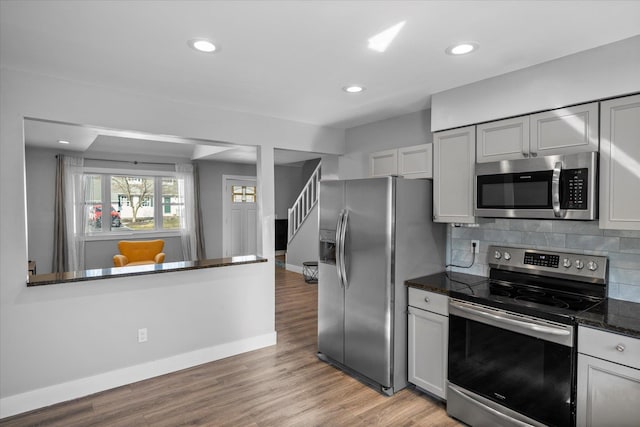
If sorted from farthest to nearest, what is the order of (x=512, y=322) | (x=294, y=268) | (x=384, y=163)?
(x=294, y=268)
(x=384, y=163)
(x=512, y=322)

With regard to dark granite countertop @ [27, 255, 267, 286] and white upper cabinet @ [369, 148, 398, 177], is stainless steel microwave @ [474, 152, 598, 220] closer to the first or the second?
white upper cabinet @ [369, 148, 398, 177]

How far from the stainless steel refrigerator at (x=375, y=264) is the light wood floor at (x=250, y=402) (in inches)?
8.4

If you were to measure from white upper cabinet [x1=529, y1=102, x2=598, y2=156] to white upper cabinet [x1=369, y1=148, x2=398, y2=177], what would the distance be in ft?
4.09

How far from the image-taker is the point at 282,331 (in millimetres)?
4242

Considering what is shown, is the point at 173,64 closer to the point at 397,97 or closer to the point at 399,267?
the point at 397,97

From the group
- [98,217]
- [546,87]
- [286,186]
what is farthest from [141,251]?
[546,87]

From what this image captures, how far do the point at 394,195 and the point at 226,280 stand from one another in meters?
1.88

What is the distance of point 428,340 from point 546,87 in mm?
1959

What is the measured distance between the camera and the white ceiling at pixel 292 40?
5.64ft

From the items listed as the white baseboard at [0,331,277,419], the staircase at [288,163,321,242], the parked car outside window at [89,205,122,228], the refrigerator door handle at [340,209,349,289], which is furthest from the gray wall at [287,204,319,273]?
the refrigerator door handle at [340,209,349,289]

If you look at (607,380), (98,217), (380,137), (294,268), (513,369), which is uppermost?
(380,137)

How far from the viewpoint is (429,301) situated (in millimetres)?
2740

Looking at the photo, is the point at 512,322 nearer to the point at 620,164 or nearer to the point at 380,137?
the point at 620,164

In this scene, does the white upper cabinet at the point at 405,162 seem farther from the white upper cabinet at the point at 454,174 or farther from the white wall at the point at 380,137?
the white wall at the point at 380,137
